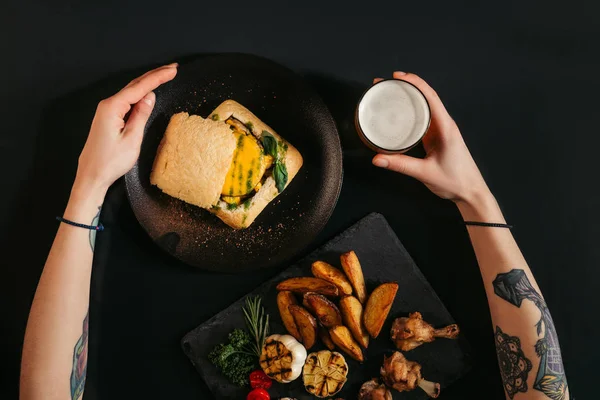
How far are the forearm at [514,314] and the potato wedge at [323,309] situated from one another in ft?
2.82

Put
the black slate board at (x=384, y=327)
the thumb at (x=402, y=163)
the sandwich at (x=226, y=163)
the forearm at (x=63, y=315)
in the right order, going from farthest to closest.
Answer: the black slate board at (x=384, y=327) < the sandwich at (x=226, y=163) < the thumb at (x=402, y=163) < the forearm at (x=63, y=315)

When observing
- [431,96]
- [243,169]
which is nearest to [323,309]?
[243,169]

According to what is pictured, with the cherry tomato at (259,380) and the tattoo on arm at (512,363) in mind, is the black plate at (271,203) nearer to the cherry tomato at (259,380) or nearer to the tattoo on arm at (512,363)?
the cherry tomato at (259,380)

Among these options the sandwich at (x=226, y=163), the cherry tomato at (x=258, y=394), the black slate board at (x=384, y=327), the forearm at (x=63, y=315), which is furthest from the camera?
the black slate board at (x=384, y=327)

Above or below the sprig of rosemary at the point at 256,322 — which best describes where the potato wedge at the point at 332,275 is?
above

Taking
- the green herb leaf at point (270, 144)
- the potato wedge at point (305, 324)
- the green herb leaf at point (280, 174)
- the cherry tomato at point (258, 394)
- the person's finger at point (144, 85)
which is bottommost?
the cherry tomato at point (258, 394)

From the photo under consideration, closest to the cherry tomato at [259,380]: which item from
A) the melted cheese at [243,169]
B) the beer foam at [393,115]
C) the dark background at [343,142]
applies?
the dark background at [343,142]

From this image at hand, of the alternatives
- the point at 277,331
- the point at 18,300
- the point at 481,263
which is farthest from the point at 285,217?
the point at 18,300

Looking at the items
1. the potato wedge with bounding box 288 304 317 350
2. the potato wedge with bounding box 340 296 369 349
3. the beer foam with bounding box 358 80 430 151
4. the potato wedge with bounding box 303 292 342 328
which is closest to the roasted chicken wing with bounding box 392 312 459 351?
the potato wedge with bounding box 340 296 369 349

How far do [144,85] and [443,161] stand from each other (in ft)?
5.35

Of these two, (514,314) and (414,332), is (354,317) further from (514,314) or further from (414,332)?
(514,314)

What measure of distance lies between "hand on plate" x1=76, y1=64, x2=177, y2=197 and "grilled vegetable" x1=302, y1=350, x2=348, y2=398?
4.80 feet

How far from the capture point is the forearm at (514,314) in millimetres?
2938

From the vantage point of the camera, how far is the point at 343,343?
9.97 feet
